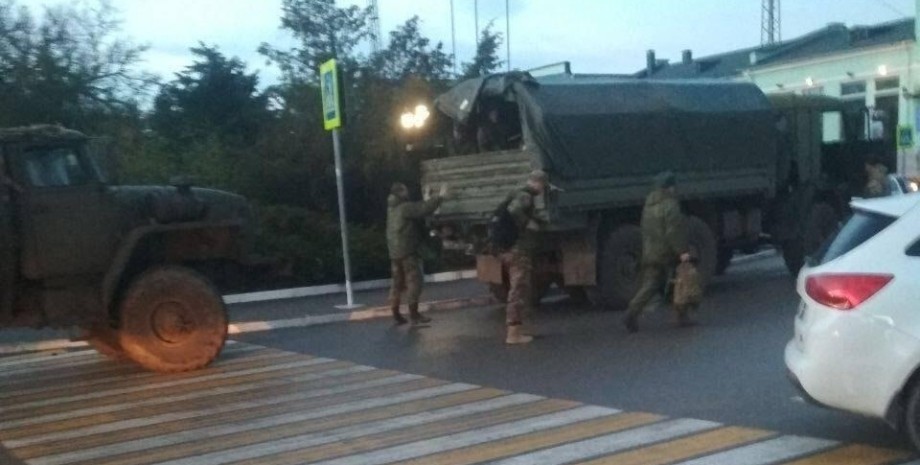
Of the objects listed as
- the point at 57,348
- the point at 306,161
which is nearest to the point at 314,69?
the point at 306,161

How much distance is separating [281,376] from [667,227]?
4.39 metres

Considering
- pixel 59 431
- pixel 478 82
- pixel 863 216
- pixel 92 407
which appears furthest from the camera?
pixel 478 82

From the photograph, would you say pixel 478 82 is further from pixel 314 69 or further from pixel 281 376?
pixel 314 69

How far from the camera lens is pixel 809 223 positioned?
1798 centimetres

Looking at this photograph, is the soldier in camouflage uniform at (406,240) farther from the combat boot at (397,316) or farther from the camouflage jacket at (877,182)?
the camouflage jacket at (877,182)

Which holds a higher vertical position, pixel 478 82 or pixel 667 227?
pixel 478 82

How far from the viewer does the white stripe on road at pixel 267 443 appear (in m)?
8.18

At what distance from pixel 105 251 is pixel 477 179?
211 inches

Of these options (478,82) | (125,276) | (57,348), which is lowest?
(57,348)

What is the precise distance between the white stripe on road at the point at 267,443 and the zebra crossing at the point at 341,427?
13 mm

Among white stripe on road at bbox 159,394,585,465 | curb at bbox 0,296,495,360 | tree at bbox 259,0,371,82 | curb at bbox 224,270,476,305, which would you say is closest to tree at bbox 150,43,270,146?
tree at bbox 259,0,371,82

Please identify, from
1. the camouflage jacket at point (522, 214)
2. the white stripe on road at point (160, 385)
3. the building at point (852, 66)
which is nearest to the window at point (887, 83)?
the building at point (852, 66)

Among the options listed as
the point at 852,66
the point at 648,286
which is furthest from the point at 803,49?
the point at 648,286

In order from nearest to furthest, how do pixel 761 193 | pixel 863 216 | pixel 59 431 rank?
pixel 863 216
pixel 59 431
pixel 761 193
